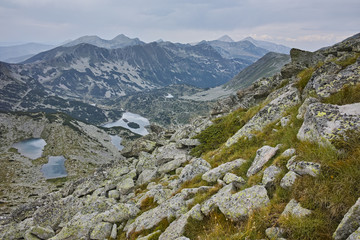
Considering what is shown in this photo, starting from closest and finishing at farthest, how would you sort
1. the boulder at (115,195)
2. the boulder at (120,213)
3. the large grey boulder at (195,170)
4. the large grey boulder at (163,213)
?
the large grey boulder at (163,213), the large grey boulder at (195,170), the boulder at (120,213), the boulder at (115,195)

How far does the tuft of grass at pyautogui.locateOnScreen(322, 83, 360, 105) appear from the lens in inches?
355

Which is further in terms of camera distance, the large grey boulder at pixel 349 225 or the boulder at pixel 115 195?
the boulder at pixel 115 195

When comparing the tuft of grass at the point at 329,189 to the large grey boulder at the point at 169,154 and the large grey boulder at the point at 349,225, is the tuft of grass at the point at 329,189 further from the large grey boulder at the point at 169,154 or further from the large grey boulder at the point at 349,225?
the large grey boulder at the point at 169,154

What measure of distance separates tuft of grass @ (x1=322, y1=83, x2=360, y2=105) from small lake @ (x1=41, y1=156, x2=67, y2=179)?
146927 mm

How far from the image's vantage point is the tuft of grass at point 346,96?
9.01 meters

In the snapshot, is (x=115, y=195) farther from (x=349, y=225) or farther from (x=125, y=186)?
(x=349, y=225)

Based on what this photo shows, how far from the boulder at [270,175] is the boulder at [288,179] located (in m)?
0.51

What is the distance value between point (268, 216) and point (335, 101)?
23.7 ft

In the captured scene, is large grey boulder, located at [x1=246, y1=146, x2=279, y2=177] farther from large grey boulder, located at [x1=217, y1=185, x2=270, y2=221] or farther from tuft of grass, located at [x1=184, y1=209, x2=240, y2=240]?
tuft of grass, located at [x1=184, y1=209, x2=240, y2=240]

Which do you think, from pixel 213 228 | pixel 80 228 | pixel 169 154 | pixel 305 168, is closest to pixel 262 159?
pixel 305 168

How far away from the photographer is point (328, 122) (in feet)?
25.2

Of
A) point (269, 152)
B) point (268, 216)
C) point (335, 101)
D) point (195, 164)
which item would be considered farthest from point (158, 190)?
point (335, 101)

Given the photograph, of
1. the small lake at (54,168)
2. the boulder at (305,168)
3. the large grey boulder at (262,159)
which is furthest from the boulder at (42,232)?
the small lake at (54,168)

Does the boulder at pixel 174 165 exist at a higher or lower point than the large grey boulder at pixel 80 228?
higher
